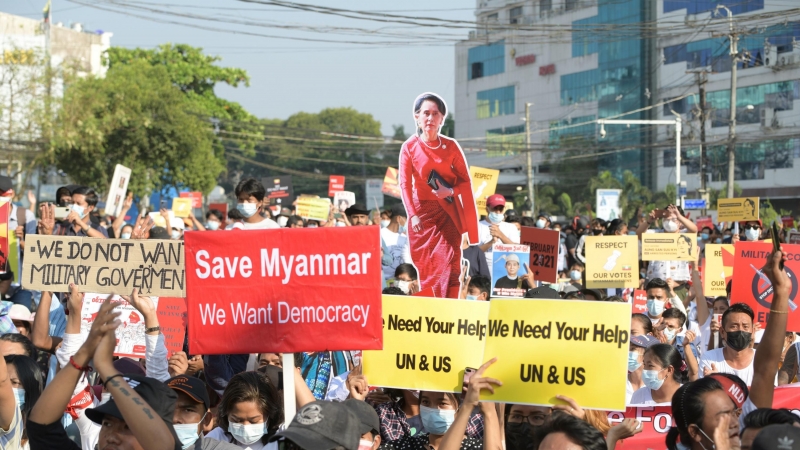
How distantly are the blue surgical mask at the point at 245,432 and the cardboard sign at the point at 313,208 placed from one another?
13622 millimetres

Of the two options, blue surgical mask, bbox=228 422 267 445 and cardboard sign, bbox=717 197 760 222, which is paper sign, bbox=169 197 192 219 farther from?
blue surgical mask, bbox=228 422 267 445

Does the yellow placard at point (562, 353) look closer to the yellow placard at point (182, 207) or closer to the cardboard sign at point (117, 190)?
the cardboard sign at point (117, 190)

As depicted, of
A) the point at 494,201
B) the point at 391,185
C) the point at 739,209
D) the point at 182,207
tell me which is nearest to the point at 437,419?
the point at 494,201

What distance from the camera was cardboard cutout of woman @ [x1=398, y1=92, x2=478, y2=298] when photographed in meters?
8.11

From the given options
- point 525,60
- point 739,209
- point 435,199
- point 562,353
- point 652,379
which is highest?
point 525,60

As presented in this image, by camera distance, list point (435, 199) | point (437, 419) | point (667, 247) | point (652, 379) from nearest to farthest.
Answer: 1. point (437, 419)
2. point (652, 379)
3. point (435, 199)
4. point (667, 247)

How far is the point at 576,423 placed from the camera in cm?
381

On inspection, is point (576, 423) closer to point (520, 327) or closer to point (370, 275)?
point (520, 327)

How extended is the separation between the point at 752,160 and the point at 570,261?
149ft

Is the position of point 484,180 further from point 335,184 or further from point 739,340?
point 335,184

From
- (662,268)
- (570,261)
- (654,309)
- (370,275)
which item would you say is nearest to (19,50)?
(570,261)

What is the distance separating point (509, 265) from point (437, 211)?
2.99m

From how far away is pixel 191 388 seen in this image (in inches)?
180

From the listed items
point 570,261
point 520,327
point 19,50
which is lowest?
point 570,261
